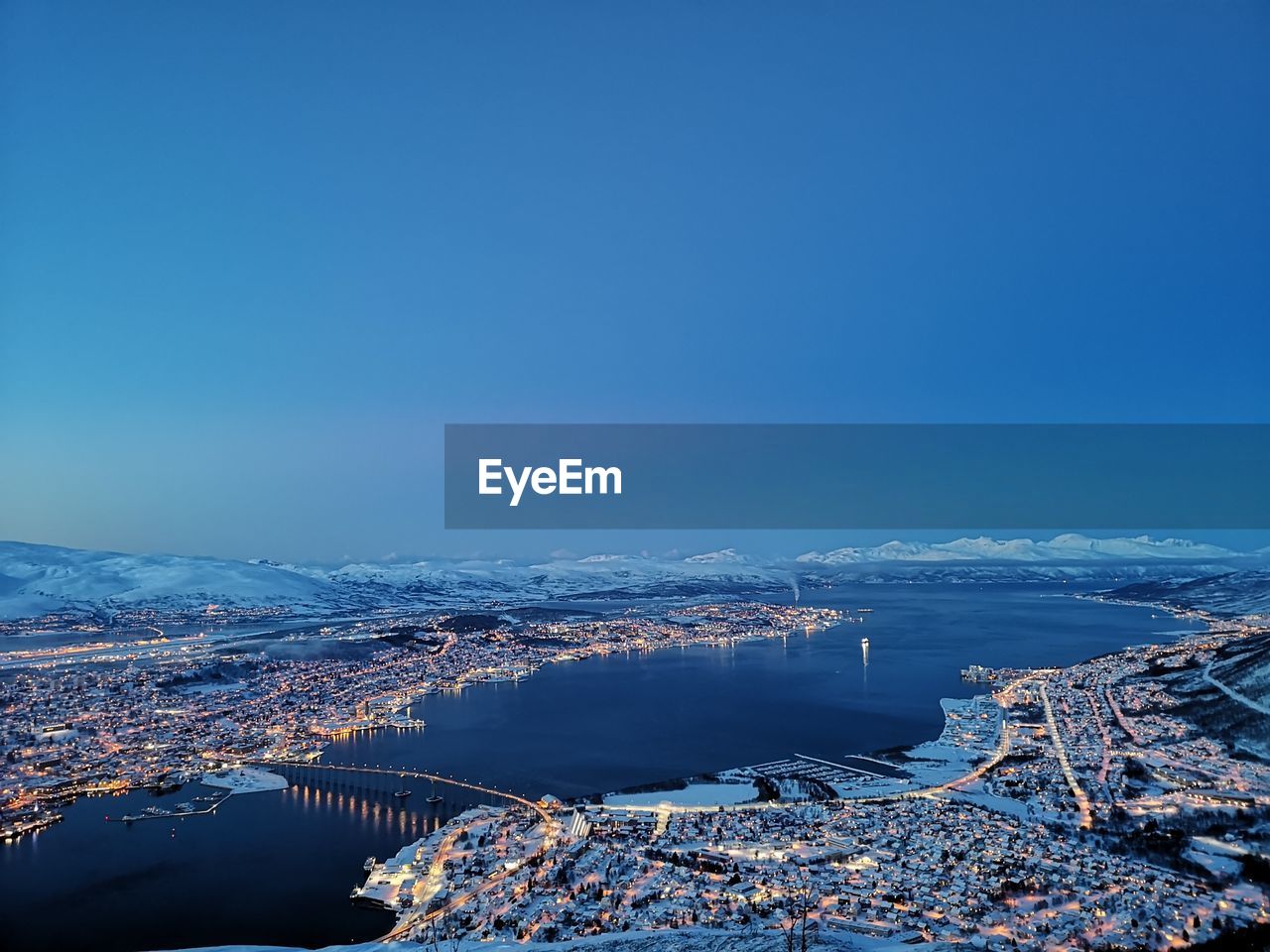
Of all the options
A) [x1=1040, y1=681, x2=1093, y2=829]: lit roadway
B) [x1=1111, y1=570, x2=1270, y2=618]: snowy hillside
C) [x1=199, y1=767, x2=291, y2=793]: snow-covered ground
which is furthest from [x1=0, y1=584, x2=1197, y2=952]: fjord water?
[x1=1111, y1=570, x2=1270, y2=618]: snowy hillside

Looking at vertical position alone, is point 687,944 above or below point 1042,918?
above

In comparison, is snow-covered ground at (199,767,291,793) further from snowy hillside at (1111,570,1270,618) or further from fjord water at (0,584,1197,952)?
snowy hillside at (1111,570,1270,618)

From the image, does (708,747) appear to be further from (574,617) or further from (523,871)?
(574,617)

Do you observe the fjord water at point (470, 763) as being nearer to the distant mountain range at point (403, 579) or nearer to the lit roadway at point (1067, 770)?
the lit roadway at point (1067, 770)

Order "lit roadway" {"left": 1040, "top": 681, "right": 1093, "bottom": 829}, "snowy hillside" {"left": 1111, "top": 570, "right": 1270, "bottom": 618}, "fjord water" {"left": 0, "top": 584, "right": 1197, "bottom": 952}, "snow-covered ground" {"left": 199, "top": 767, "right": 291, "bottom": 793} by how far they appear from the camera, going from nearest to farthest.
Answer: "fjord water" {"left": 0, "top": 584, "right": 1197, "bottom": 952}
"lit roadway" {"left": 1040, "top": 681, "right": 1093, "bottom": 829}
"snow-covered ground" {"left": 199, "top": 767, "right": 291, "bottom": 793}
"snowy hillside" {"left": 1111, "top": 570, "right": 1270, "bottom": 618}

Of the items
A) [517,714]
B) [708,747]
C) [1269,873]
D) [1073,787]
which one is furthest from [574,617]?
[1269,873]

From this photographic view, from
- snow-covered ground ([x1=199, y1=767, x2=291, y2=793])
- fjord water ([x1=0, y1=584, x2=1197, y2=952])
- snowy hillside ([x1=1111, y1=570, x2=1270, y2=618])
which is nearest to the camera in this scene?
fjord water ([x1=0, y1=584, x2=1197, y2=952])

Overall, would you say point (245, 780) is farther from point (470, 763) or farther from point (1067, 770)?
point (1067, 770)

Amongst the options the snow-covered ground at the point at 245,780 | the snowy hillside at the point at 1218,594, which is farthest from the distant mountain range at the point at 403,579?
the snow-covered ground at the point at 245,780
